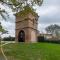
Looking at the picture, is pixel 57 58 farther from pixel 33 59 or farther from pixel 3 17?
pixel 3 17

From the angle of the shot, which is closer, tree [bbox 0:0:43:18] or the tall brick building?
tree [bbox 0:0:43:18]

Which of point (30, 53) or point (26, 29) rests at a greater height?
point (26, 29)

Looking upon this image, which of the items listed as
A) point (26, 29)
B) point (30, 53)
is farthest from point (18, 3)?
point (26, 29)

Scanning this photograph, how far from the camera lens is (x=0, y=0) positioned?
18312 millimetres

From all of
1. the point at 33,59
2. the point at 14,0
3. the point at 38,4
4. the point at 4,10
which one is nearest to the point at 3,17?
the point at 4,10

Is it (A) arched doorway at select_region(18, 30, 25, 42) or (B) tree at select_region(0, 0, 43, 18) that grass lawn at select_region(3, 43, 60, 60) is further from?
(A) arched doorway at select_region(18, 30, 25, 42)

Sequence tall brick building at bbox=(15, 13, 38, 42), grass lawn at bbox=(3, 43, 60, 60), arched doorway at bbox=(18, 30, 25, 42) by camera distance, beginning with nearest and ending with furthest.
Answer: grass lawn at bbox=(3, 43, 60, 60) < tall brick building at bbox=(15, 13, 38, 42) < arched doorway at bbox=(18, 30, 25, 42)

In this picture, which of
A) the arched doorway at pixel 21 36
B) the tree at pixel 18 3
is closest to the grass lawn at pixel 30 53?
the tree at pixel 18 3

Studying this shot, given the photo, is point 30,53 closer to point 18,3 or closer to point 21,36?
point 18,3

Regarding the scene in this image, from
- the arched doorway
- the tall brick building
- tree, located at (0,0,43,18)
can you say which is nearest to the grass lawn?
tree, located at (0,0,43,18)

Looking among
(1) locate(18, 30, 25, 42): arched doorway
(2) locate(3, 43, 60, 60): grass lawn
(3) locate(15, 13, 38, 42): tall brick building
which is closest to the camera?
(2) locate(3, 43, 60, 60): grass lawn

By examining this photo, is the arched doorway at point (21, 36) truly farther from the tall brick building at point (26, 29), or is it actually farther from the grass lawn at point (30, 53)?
the grass lawn at point (30, 53)

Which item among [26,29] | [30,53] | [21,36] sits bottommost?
[30,53]

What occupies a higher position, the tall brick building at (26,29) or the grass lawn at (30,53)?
the tall brick building at (26,29)
